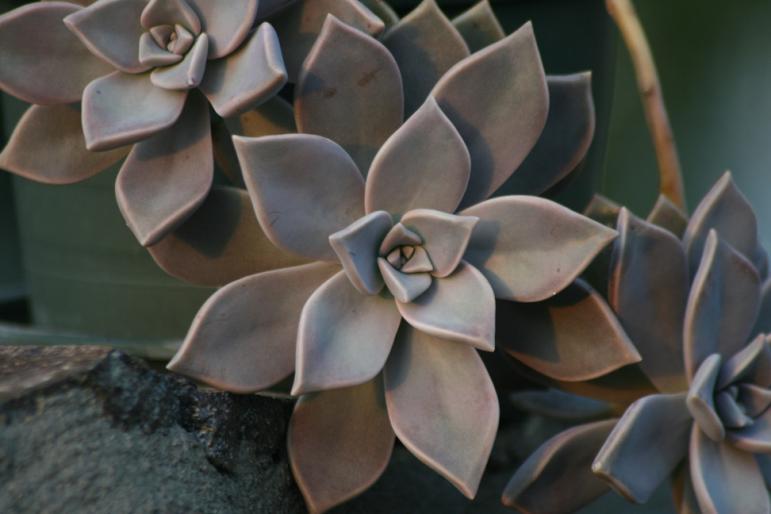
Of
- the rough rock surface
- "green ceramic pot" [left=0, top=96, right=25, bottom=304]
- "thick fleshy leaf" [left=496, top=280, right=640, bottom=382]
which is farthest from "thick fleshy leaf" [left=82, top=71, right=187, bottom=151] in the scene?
"green ceramic pot" [left=0, top=96, right=25, bottom=304]

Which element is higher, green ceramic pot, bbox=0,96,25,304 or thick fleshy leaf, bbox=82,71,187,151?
thick fleshy leaf, bbox=82,71,187,151

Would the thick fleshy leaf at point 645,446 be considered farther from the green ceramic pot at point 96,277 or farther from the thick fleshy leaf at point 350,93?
the green ceramic pot at point 96,277

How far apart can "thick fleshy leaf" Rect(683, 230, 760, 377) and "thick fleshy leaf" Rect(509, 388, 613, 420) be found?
0.13 m

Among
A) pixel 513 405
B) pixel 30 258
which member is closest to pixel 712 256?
pixel 513 405

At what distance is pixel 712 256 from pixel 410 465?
1.03 ft

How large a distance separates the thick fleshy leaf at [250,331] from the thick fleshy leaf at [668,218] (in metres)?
0.22

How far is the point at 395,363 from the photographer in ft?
1.71

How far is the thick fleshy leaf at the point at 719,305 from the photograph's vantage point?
546mm

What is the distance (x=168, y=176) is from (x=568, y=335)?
26 centimetres

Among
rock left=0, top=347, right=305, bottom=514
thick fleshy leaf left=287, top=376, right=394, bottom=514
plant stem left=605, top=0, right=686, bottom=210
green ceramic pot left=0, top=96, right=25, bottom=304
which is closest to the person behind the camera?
rock left=0, top=347, right=305, bottom=514

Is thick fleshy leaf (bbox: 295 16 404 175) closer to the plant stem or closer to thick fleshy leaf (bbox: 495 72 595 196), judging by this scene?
thick fleshy leaf (bbox: 495 72 595 196)

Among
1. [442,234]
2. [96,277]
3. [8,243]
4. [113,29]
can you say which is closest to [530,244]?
[442,234]

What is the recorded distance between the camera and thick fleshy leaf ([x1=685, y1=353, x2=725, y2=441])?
0.52m

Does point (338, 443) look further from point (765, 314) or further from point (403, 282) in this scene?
point (765, 314)
